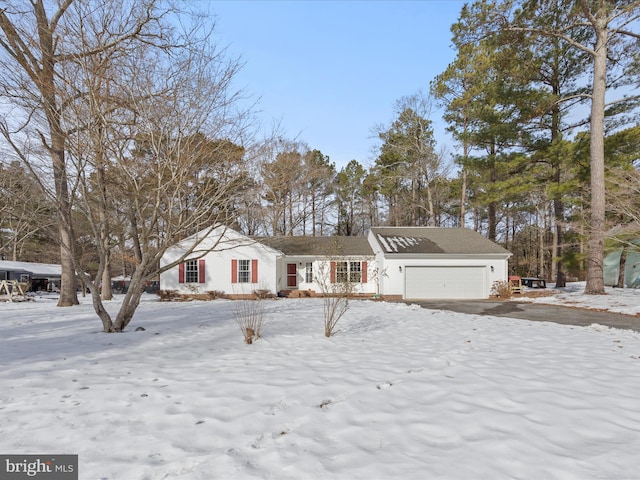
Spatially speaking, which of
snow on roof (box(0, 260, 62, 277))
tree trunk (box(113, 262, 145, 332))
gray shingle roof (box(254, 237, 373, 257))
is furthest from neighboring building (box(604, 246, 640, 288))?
snow on roof (box(0, 260, 62, 277))

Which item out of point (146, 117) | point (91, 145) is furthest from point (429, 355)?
point (91, 145)

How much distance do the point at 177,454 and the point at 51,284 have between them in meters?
33.5

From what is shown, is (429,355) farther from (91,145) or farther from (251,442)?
(91,145)

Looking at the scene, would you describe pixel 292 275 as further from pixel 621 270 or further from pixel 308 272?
pixel 621 270

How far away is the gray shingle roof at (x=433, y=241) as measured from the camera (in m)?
17.8

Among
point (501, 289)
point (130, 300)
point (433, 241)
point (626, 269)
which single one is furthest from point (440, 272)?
point (130, 300)

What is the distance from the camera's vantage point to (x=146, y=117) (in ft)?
20.2

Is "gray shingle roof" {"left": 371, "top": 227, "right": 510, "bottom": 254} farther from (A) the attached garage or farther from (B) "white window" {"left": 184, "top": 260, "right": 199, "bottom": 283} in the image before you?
(B) "white window" {"left": 184, "top": 260, "right": 199, "bottom": 283}

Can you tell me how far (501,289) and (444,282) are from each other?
2.58 metres

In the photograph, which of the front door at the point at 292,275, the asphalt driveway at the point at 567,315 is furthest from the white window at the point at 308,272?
the asphalt driveway at the point at 567,315

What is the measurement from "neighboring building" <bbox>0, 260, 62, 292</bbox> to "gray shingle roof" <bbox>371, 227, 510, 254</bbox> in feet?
79.9

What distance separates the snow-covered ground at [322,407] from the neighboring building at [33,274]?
25.5m

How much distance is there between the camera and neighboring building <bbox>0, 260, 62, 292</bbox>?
2542cm

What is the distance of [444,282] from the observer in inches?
691
